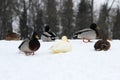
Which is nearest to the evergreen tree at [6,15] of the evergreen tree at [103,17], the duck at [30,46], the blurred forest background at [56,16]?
the blurred forest background at [56,16]

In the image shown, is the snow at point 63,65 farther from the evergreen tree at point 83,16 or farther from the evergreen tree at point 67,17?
the evergreen tree at point 67,17

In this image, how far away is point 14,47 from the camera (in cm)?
1330

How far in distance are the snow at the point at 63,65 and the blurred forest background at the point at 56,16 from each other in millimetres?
27754

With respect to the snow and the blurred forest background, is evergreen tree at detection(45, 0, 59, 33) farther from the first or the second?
the snow

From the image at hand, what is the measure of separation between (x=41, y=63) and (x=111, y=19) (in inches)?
1378

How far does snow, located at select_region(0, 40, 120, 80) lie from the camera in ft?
27.9

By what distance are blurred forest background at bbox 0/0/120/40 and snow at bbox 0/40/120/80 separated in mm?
27754

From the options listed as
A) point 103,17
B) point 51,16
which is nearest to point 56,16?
point 51,16

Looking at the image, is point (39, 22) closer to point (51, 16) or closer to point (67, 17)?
point (51, 16)

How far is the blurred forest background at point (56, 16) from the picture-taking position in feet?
129

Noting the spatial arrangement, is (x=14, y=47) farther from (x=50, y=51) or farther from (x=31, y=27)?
(x=31, y=27)

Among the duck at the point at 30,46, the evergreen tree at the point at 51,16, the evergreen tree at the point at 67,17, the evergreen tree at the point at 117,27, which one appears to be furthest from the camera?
the evergreen tree at the point at 51,16

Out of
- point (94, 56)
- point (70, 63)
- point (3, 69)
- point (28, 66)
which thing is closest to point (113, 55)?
point (94, 56)

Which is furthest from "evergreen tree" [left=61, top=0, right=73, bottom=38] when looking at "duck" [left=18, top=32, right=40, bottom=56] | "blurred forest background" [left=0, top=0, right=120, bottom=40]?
"duck" [left=18, top=32, right=40, bottom=56]
